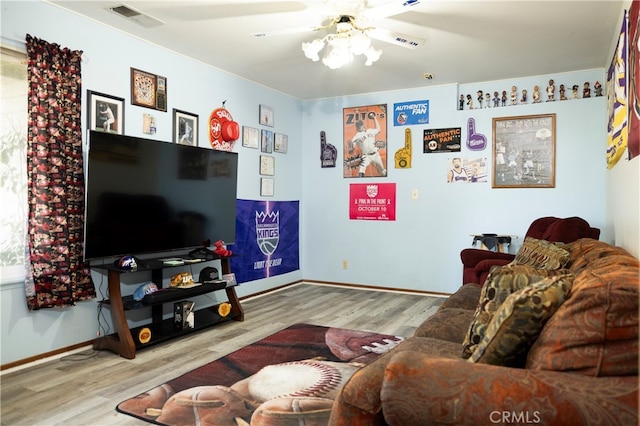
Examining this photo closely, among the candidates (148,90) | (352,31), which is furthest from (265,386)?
(148,90)

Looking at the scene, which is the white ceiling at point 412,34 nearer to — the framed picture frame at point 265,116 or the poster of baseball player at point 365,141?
the framed picture frame at point 265,116

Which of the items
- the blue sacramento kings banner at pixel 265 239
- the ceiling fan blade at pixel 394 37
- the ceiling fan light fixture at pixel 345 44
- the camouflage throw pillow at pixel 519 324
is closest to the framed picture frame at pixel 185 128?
the blue sacramento kings banner at pixel 265 239

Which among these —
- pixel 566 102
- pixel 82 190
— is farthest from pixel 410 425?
pixel 566 102

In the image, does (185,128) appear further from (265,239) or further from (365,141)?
(365,141)

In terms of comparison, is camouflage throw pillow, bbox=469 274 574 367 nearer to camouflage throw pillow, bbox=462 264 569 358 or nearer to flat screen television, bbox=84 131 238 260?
camouflage throw pillow, bbox=462 264 569 358

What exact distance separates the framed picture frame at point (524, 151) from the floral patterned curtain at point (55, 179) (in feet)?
14.1

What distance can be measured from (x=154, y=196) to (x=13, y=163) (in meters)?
0.97

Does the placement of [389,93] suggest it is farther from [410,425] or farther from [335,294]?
[410,425]

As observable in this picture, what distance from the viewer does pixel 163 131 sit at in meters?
4.03

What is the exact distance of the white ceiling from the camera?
10.5 feet

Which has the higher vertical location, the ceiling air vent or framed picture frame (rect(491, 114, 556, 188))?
the ceiling air vent

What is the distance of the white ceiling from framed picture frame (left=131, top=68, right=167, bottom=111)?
1.08 feet

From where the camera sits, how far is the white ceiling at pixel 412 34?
319 cm

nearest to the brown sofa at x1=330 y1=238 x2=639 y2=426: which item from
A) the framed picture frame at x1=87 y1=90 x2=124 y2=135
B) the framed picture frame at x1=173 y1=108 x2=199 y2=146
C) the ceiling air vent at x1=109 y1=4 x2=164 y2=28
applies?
the framed picture frame at x1=87 y1=90 x2=124 y2=135
